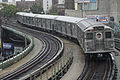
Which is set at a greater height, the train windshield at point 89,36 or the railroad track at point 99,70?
the train windshield at point 89,36

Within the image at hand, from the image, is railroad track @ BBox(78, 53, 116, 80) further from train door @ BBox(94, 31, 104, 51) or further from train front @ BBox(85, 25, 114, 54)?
train door @ BBox(94, 31, 104, 51)

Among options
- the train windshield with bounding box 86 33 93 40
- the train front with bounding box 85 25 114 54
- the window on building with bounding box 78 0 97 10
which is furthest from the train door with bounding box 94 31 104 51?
the window on building with bounding box 78 0 97 10

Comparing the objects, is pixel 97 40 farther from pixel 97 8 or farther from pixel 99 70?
pixel 97 8

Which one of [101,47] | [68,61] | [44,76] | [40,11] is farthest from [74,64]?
[40,11]

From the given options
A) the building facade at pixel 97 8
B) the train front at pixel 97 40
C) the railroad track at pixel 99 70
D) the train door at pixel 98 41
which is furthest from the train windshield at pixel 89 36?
the building facade at pixel 97 8

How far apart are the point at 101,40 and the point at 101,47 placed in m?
0.68

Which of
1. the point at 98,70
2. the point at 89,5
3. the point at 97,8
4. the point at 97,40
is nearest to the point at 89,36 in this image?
the point at 97,40

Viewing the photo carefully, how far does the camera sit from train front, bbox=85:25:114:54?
21.8 meters

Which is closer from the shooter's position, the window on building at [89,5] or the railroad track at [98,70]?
the railroad track at [98,70]

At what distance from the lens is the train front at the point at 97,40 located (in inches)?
856

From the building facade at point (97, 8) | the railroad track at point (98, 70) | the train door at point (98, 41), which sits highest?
the building facade at point (97, 8)

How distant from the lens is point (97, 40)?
2183cm

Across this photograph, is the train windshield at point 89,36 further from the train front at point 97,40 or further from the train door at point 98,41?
the train door at point 98,41

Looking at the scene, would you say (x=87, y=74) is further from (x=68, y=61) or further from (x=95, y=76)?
(x=68, y=61)
